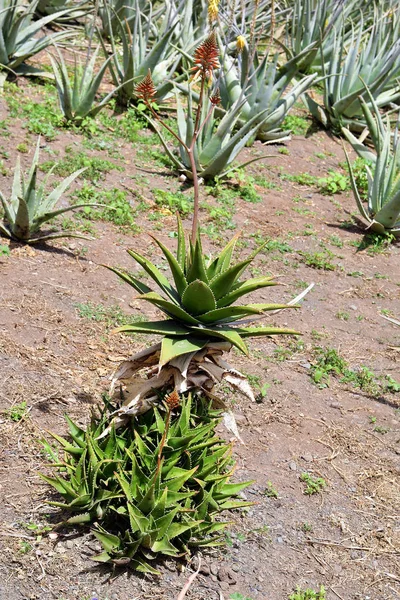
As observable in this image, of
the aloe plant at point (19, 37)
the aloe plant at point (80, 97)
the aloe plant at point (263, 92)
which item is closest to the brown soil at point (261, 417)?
the aloe plant at point (80, 97)

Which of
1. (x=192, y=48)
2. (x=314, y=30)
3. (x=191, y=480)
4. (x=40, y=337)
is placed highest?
(x=314, y=30)

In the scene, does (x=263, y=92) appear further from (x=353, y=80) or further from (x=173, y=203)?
(x=173, y=203)

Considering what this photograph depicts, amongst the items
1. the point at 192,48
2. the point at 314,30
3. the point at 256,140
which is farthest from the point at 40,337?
the point at 314,30

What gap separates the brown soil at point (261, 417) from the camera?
121 inches

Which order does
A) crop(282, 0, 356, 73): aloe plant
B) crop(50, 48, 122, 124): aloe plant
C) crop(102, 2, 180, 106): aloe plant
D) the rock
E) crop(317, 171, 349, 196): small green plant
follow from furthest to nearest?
crop(282, 0, 356, 73): aloe plant, crop(102, 2, 180, 106): aloe plant, crop(317, 171, 349, 196): small green plant, crop(50, 48, 122, 124): aloe plant, the rock

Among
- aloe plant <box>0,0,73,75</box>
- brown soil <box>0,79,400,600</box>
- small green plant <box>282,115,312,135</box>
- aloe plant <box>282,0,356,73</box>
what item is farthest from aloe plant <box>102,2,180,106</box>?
aloe plant <box>282,0,356,73</box>

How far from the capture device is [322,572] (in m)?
3.33

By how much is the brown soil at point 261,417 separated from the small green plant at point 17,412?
0.02 meters

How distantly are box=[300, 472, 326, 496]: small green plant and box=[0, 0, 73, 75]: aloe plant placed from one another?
499 centimetres

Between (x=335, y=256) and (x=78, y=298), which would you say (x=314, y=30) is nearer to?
(x=335, y=256)

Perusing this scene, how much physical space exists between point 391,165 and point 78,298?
3.29 meters

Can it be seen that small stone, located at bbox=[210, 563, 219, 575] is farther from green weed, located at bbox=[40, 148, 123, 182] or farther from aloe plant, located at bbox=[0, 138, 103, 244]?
green weed, located at bbox=[40, 148, 123, 182]

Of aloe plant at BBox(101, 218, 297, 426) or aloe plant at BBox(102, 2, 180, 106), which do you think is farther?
aloe plant at BBox(102, 2, 180, 106)

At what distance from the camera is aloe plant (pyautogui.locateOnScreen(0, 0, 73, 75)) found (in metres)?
7.13
